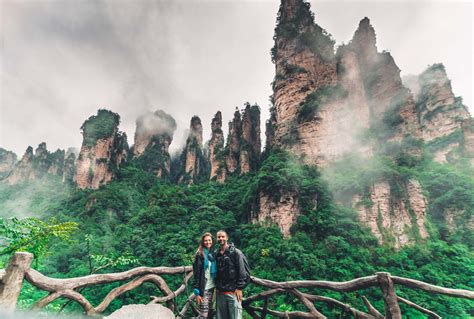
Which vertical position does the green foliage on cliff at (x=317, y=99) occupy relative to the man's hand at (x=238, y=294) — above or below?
above

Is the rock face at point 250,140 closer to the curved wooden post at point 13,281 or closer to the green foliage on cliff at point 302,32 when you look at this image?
the green foliage on cliff at point 302,32

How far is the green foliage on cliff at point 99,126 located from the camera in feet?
125

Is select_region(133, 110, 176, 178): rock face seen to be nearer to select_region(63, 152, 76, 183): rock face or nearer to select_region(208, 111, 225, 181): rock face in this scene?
select_region(208, 111, 225, 181): rock face

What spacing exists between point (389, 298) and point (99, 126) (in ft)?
147

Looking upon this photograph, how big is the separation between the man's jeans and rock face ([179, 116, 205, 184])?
42.3 metres

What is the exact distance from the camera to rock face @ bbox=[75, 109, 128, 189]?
37094mm

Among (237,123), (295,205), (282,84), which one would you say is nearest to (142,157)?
(237,123)

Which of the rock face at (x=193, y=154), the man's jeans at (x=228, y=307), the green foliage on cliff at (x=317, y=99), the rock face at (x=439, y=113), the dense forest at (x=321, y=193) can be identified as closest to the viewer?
the man's jeans at (x=228, y=307)

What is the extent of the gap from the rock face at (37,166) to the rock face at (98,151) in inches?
794

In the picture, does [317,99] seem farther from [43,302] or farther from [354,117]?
[43,302]

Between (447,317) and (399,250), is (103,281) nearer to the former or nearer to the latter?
(447,317)

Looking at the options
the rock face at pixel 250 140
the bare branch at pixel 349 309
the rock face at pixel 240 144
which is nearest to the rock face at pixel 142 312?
the bare branch at pixel 349 309

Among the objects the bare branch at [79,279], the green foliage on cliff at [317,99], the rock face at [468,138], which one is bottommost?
the bare branch at [79,279]

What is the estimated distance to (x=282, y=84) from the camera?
88.1 feet
